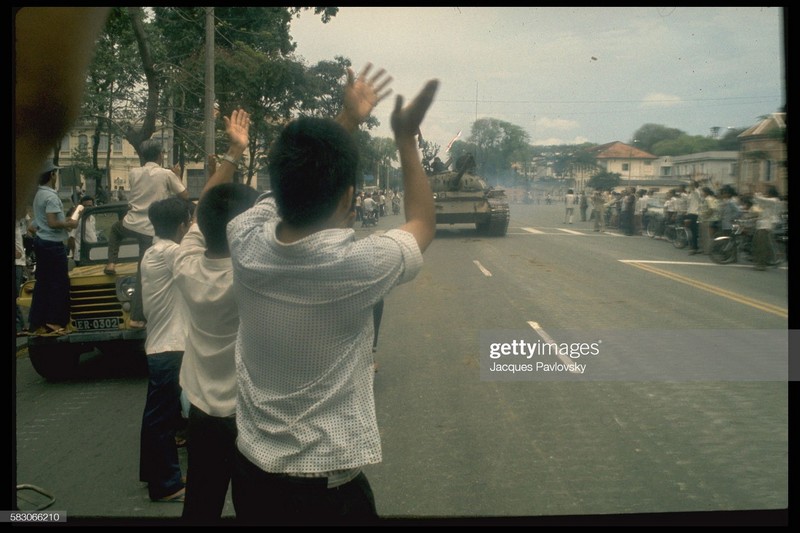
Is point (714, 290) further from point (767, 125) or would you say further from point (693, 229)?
point (767, 125)

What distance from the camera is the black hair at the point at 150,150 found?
6.00 meters

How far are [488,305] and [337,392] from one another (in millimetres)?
7528

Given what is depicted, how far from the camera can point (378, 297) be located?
2.06 metres

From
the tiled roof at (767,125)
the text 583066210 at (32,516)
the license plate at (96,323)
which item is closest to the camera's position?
the text 583066210 at (32,516)

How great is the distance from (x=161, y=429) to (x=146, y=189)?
2.54 m

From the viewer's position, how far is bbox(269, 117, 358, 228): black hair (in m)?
2.03

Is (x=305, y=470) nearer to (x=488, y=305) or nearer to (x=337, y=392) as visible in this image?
(x=337, y=392)

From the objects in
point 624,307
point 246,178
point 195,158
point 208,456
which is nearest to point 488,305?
point 624,307

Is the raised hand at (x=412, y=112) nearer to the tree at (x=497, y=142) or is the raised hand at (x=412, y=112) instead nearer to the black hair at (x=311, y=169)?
the black hair at (x=311, y=169)

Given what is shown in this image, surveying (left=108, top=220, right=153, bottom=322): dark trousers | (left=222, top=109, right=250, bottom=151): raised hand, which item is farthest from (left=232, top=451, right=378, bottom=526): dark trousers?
(left=108, top=220, right=153, bottom=322): dark trousers

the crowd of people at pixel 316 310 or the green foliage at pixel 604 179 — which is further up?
the green foliage at pixel 604 179

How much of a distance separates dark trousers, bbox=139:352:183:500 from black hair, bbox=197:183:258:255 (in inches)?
53.3

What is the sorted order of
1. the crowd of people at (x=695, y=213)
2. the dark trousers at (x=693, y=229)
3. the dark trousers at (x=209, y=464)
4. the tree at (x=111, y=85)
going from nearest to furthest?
the dark trousers at (x=209, y=464) → the tree at (x=111, y=85) → the crowd of people at (x=695, y=213) → the dark trousers at (x=693, y=229)

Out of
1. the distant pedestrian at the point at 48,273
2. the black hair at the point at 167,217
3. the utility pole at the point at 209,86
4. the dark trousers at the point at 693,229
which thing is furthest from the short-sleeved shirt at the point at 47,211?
the dark trousers at the point at 693,229
